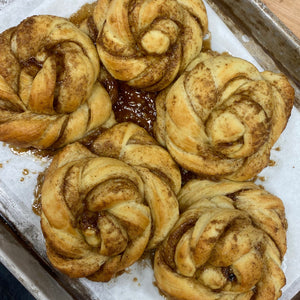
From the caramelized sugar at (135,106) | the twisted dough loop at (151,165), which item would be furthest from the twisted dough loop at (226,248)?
the caramelized sugar at (135,106)

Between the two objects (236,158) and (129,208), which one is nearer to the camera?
(129,208)

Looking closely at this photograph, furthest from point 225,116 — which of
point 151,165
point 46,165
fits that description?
point 46,165

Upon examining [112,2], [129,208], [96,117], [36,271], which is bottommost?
[36,271]

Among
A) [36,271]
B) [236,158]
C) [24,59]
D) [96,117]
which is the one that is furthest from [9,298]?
[236,158]

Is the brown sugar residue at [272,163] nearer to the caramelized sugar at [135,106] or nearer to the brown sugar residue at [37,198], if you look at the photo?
the caramelized sugar at [135,106]

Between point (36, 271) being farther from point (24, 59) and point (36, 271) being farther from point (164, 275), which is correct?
point (24, 59)

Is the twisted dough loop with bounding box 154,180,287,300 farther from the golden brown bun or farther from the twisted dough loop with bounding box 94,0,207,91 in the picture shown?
the twisted dough loop with bounding box 94,0,207,91
